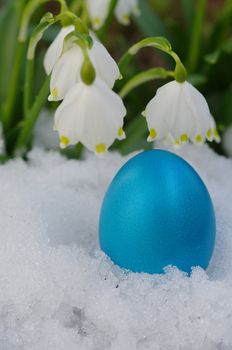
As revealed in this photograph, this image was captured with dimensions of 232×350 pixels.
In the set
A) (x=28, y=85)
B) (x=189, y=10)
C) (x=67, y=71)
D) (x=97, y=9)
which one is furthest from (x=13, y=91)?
(x=189, y=10)

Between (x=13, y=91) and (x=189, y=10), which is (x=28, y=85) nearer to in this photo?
(x=13, y=91)

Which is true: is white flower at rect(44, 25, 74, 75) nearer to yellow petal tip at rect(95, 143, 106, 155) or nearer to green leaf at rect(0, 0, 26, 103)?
yellow petal tip at rect(95, 143, 106, 155)

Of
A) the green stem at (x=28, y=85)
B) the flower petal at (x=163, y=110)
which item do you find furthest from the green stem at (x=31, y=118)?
the flower petal at (x=163, y=110)

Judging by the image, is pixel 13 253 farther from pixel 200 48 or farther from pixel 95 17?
pixel 200 48

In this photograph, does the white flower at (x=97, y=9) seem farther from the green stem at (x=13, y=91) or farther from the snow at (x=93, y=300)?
the snow at (x=93, y=300)

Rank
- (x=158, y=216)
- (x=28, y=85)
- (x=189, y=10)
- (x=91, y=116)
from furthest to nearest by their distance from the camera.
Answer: (x=189, y=10), (x=28, y=85), (x=158, y=216), (x=91, y=116)

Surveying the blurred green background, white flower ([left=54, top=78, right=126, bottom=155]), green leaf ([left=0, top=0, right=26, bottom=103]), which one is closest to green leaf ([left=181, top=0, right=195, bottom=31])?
the blurred green background

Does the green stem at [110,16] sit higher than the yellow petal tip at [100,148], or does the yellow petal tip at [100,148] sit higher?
the yellow petal tip at [100,148]
